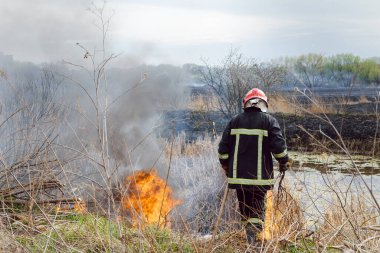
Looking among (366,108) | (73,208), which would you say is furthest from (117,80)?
(366,108)

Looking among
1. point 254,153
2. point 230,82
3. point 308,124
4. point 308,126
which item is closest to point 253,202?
point 254,153

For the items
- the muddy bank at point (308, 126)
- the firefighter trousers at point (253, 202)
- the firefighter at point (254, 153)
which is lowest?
the muddy bank at point (308, 126)

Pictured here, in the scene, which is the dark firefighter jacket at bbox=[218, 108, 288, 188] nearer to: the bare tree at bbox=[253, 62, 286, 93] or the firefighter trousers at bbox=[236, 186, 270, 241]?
the firefighter trousers at bbox=[236, 186, 270, 241]

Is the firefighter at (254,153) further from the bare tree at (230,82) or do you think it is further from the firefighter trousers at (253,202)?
the bare tree at (230,82)

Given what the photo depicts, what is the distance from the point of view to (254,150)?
5.43 metres

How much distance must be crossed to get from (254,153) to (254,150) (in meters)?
0.03

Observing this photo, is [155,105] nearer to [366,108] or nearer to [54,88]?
[54,88]

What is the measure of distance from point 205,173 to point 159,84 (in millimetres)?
5882

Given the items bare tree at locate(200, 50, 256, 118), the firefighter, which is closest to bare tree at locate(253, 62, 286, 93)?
bare tree at locate(200, 50, 256, 118)

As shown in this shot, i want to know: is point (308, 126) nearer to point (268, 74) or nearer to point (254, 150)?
point (268, 74)

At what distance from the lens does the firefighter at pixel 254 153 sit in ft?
17.6

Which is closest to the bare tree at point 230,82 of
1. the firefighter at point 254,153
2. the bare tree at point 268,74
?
the bare tree at point 268,74

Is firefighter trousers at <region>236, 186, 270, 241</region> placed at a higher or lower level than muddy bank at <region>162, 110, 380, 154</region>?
higher

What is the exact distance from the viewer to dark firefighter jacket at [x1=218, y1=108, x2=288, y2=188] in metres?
5.38
